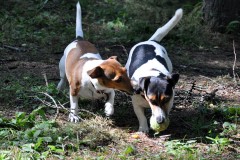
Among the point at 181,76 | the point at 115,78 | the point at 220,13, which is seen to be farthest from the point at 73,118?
the point at 220,13

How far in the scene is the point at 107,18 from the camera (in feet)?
44.9

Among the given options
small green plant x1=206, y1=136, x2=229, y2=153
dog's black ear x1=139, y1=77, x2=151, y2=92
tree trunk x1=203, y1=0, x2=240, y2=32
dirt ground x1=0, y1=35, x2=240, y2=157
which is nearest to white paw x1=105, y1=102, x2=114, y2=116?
dirt ground x1=0, y1=35, x2=240, y2=157

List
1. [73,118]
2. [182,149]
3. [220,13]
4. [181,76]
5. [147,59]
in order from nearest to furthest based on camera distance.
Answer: [182,149], [73,118], [147,59], [181,76], [220,13]

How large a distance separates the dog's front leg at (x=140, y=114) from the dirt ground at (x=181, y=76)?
14cm

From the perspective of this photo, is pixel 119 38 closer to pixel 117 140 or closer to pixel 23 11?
pixel 23 11

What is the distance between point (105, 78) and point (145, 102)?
64cm

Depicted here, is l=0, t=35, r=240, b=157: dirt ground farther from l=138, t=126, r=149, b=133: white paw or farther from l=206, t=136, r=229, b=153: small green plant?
l=206, t=136, r=229, b=153: small green plant

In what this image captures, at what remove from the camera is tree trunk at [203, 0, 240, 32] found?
39.6ft

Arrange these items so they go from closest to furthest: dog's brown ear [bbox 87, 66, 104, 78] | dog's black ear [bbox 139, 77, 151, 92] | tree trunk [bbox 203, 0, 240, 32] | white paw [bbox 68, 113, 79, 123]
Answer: dog's black ear [bbox 139, 77, 151, 92] → dog's brown ear [bbox 87, 66, 104, 78] → white paw [bbox 68, 113, 79, 123] → tree trunk [bbox 203, 0, 240, 32]

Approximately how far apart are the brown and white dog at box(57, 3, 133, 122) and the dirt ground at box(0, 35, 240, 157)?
381mm

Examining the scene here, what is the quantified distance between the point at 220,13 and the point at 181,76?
338 cm

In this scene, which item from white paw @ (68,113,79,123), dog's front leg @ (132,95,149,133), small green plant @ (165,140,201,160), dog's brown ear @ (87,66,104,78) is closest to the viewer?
small green plant @ (165,140,201,160)

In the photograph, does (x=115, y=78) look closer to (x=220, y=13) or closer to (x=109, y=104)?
(x=109, y=104)

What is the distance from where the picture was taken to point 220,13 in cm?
1218
